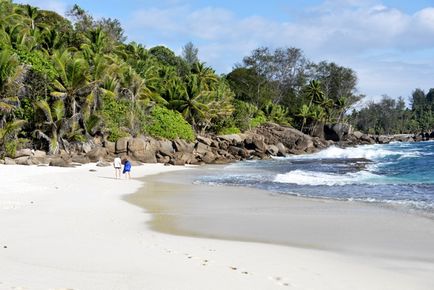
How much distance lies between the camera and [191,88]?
5066 cm

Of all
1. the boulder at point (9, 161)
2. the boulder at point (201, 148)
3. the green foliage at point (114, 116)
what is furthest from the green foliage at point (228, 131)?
the boulder at point (9, 161)

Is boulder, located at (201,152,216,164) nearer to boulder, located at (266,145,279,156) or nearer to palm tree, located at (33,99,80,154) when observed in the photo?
palm tree, located at (33,99,80,154)

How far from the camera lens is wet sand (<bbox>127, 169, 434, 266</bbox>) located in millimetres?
9750

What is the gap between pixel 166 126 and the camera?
143 ft

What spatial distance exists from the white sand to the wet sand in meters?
0.80

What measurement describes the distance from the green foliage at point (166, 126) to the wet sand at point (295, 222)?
24.8 m

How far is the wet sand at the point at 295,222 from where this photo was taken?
975 centimetres

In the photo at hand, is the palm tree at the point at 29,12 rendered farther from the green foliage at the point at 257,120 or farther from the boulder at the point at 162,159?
the green foliage at the point at 257,120

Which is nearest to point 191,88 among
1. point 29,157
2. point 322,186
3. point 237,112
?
point 237,112

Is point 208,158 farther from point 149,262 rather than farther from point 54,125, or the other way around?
point 149,262

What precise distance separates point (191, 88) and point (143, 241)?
42.3 meters

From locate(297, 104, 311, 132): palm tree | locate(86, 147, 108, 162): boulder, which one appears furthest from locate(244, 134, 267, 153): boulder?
locate(297, 104, 311, 132): palm tree

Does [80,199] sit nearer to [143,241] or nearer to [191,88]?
[143,241]

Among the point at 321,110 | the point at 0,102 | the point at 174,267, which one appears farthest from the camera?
the point at 321,110
